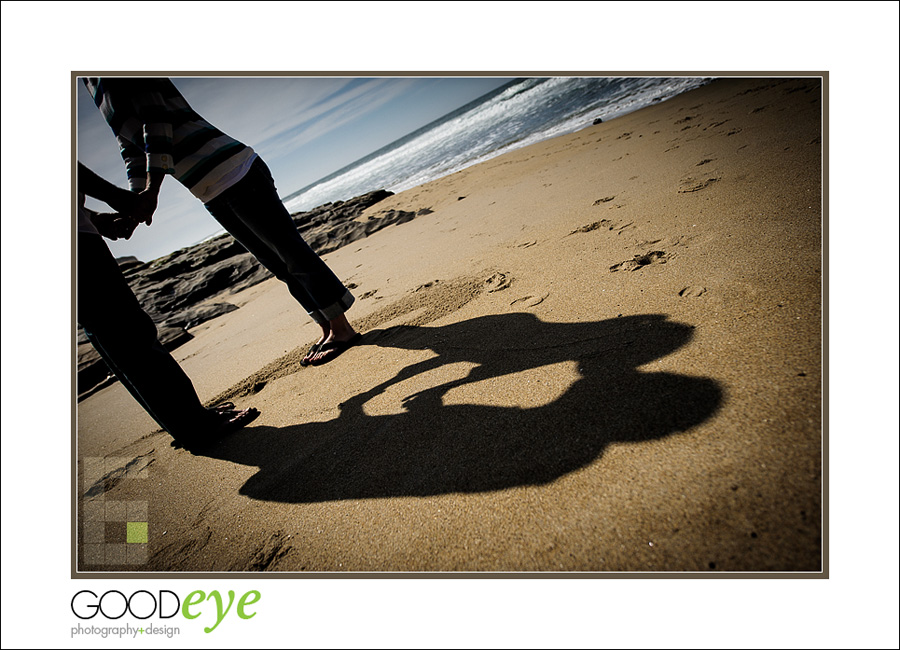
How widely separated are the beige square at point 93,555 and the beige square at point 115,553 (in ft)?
0.05

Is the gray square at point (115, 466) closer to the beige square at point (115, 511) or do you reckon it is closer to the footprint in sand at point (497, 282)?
the beige square at point (115, 511)

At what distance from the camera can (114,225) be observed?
4.86ft

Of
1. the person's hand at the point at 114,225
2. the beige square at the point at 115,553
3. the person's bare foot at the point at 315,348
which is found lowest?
the person's bare foot at the point at 315,348

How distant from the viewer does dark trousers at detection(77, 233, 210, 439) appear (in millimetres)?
1283

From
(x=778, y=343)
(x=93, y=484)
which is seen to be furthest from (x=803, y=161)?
(x=93, y=484)

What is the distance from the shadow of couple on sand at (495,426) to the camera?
1.01 meters

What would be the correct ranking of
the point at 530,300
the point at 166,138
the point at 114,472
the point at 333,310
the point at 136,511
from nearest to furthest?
1. the point at 136,511
2. the point at 166,138
3. the point at 114,472
4. the point at 530,300
5. the point at 333,310

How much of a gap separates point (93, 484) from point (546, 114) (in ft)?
28.3

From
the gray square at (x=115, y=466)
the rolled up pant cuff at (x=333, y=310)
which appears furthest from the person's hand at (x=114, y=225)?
the gray square at (x=115, y=466)

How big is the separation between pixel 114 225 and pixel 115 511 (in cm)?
98

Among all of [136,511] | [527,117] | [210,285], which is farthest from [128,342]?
[527,117]

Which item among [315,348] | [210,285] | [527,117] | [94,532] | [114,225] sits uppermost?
[114,225]

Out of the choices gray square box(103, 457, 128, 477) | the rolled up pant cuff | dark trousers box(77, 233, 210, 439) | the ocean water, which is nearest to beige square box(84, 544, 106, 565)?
dark trousers box(77, 233, 210, 439)

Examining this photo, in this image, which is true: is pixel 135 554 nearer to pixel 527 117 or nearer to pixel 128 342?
pixel 128 342
